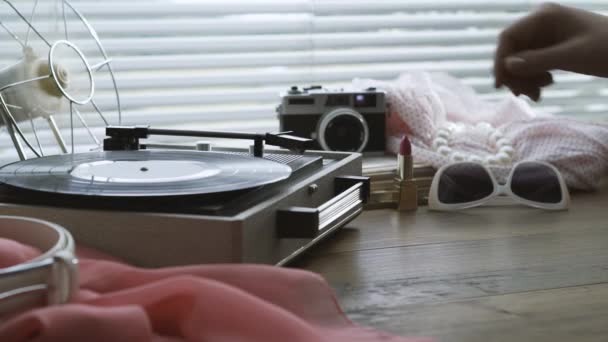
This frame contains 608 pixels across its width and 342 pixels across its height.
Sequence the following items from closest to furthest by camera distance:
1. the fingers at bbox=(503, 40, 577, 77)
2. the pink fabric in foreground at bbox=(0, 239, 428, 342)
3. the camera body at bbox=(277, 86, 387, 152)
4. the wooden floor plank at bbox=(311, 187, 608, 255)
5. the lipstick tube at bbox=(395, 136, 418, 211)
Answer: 1. the pink fabric in foreground at bbox=(0, 239, 428, 342)
2. the fingers at bbox=(503, 40, 577, 77)
3. the wooden floor plank at bbox=(311, 187, 608, 255)
4. the lipstick tube at bbox=(395, 136, 418, 211)
5. the camera body at bbox=(277, 86, 387, 152)

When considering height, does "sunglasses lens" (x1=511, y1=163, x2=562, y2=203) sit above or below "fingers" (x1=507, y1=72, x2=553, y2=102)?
below

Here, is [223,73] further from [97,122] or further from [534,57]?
[534,57]

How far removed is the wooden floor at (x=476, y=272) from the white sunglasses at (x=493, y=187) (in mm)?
21

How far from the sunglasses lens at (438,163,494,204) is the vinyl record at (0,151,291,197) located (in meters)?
0.39

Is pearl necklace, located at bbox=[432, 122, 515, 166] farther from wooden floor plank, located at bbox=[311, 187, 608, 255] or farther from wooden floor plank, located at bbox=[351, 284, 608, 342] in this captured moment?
wooden floor plank, located at bbox=[351, 284, 608, 342]

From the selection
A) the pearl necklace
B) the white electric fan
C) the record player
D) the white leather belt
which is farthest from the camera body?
the white leather belt

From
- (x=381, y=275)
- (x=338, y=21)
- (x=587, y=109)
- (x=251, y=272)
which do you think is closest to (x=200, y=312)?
(x=251, y=272)

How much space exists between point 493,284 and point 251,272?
11.8 inches

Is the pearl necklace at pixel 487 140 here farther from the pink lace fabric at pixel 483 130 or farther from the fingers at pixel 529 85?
the fingers at pixel 529 85

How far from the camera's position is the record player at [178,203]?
2.57ft

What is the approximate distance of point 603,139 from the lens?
1.50 meters

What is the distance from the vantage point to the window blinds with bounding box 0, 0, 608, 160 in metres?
1.81

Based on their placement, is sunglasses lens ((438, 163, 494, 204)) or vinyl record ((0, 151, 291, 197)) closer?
vinyl record ((0, 151, 291, 197))

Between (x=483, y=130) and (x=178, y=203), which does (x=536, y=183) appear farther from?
(x=178, y=203)
